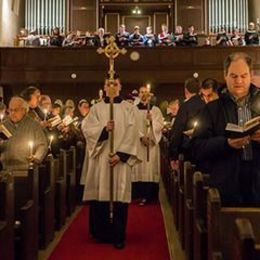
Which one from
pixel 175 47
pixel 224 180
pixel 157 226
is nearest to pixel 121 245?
pixel 157 226

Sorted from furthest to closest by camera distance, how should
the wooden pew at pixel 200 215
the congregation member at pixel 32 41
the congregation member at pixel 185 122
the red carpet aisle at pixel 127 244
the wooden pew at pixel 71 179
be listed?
1. the congregation member at pixel 32 41
2. the wooden pew at pixel 71 179
3. the congregation member at pixel 185 122
4. the red carpet aisle at pixel 127 244
5. the wooden pew at pixel 200 215

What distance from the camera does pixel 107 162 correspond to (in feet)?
19.9

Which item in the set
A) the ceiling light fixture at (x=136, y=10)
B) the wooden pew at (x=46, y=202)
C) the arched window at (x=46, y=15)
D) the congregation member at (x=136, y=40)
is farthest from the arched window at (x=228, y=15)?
the wooden pew at (x=46, y=202)

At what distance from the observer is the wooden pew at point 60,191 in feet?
21.6

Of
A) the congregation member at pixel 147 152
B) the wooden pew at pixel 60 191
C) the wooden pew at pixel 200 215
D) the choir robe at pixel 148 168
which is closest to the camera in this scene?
the wooden pew at pixel 200 215

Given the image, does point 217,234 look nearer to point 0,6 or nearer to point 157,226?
point 157,226

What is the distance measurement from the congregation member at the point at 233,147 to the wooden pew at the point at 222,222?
0.19 meters

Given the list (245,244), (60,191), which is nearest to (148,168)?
(60,191)

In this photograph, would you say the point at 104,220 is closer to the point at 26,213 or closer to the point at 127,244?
the point at 127,244

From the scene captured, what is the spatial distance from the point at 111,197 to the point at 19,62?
454 inches

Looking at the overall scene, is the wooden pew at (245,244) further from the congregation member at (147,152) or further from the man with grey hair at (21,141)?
the congregation member at (147,152)

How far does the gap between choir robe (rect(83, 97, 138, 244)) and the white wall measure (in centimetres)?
1262

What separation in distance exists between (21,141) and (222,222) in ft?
10.5

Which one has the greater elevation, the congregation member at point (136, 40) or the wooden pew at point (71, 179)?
the congregation member at point (136, 40)
